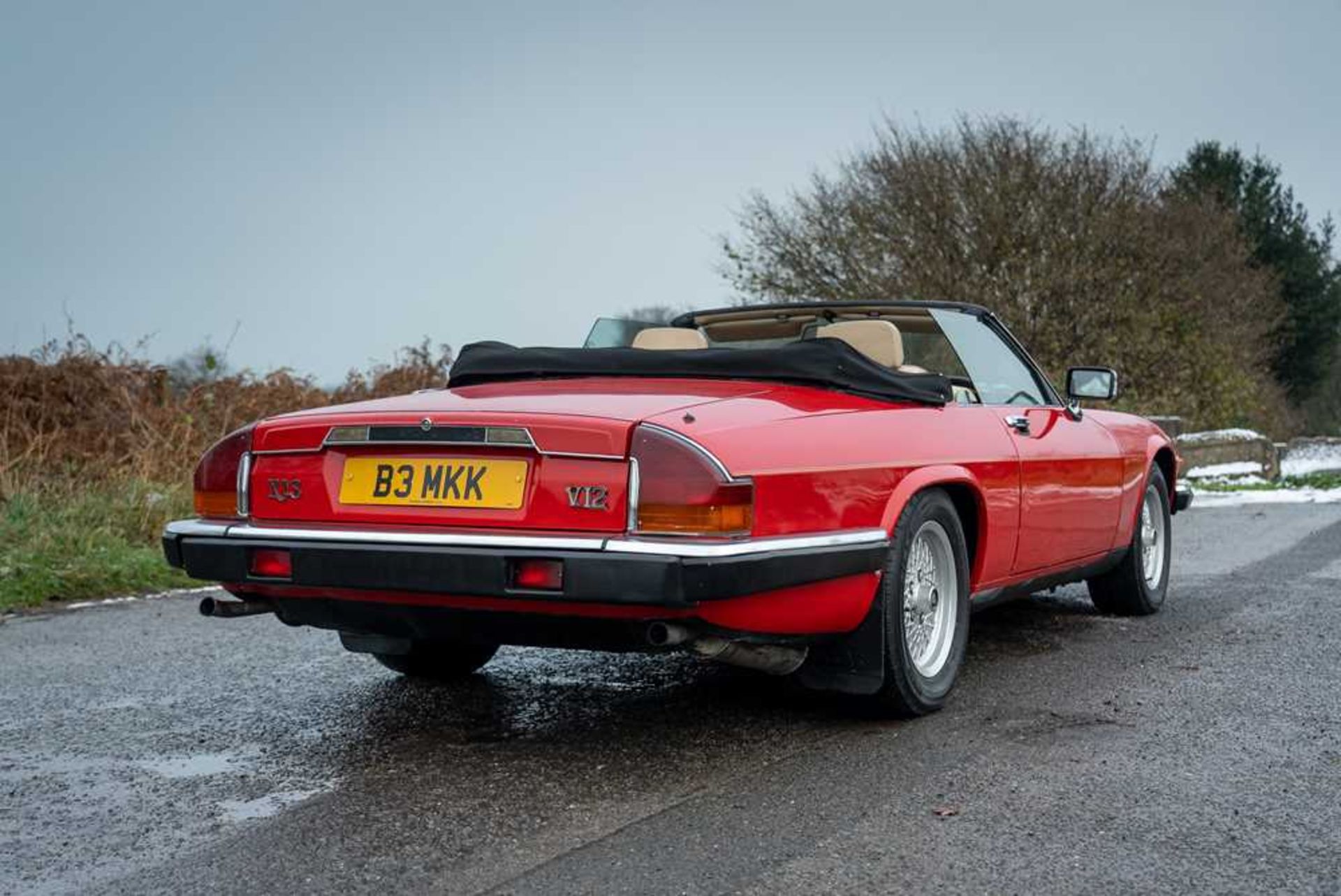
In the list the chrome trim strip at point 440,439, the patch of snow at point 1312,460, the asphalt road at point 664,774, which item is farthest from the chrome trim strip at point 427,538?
the patch of snow at point 1312,460

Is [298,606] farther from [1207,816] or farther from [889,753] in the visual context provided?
[1207,816]

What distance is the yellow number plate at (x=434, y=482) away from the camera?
3664mm

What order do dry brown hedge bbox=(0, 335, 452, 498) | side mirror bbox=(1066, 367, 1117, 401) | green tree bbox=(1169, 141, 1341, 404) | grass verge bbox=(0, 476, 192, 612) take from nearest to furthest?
side mirror bbox=(1066, 367, 1117, 401) → grass verge bbox=(0, 476, 192, 612) → dry brown hedge bbox=(0, 335, 452, 498) → green tree bbox=(1169, 141, 1341, 404)

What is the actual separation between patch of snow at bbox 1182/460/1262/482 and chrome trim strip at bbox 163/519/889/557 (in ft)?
49.0

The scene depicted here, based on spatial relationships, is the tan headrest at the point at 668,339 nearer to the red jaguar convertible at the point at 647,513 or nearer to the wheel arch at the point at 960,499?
the red jaguar convertible at the point at 647,513

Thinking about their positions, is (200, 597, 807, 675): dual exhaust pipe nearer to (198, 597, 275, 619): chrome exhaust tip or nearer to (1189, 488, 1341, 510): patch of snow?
(198, 597, 275, 619): chrome exhaust tip

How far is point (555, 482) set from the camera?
3.60 m

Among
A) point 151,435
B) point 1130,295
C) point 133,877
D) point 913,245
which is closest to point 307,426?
point 133,877

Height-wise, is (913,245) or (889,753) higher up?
(913,245)

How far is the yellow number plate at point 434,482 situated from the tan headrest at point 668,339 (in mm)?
1316

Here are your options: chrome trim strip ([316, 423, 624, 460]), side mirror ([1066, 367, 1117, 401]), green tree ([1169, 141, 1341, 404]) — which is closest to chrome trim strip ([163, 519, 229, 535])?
chrome trim strip ([316, 423, 624, 460])

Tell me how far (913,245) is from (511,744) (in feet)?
55.5

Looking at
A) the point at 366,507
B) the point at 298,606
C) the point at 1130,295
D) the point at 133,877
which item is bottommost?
the point at 133,877

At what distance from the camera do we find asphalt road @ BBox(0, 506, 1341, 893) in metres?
2.98
